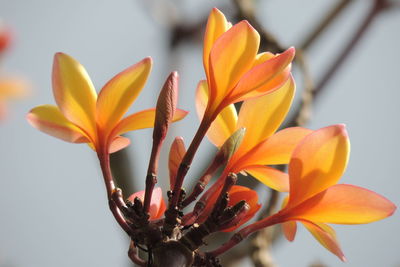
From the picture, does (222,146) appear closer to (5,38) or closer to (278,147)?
(278,147)

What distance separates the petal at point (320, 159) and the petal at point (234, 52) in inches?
2.2

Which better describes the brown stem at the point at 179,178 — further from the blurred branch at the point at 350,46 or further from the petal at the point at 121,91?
the blurred branch at the point at 350,46

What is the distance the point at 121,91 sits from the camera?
37cm

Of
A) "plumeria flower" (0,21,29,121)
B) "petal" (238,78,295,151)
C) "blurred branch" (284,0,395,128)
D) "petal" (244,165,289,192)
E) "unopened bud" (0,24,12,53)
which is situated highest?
"petal" (238,78,295,151)

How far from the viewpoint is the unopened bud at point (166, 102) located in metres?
0.34

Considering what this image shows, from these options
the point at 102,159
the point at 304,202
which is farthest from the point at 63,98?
the point at 304,202

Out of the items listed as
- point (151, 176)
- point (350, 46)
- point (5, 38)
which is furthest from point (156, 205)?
point (5, 38)

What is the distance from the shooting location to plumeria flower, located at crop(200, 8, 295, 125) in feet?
1.12

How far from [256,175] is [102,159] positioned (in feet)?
0.33

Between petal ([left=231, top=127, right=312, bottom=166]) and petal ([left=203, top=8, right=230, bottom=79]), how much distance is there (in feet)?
0.18

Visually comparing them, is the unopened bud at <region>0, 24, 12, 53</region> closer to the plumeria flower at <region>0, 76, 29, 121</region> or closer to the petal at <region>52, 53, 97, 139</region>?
the plumeria flower at <region>0, 76, 29, 121</region>

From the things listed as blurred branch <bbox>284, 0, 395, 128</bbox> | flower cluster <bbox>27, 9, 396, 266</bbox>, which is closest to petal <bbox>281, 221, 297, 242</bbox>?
flower cluster <bbox>27, 9, 396, 266</bbox>

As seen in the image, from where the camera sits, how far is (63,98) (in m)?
0.38

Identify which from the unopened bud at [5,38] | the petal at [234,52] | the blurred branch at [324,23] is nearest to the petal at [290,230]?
the petal at [234,52]
